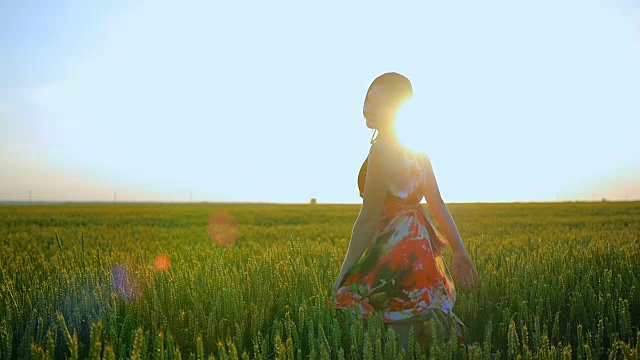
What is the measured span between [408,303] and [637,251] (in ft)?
13.2

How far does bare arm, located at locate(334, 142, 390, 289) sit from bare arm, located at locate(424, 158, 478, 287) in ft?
1.34

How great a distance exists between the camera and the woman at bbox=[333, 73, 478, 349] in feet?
9.02

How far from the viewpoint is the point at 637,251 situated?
5.41 meters

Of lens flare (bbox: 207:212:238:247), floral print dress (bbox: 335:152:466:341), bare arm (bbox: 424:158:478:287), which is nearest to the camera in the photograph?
floral print dress (bbox: 335:152:466:341)

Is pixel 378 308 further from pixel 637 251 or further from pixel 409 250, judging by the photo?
pixel 637 251

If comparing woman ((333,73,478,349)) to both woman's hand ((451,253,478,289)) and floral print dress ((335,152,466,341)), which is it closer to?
floral print dress ((335,152,466,341))

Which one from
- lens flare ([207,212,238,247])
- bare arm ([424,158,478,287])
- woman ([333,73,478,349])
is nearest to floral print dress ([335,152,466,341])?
woman ([333,73,478,349])

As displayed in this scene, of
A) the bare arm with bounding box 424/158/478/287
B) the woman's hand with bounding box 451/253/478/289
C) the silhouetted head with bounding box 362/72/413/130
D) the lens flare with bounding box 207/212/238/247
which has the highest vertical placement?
the silhouetted head with bounding box 362/72/413/130

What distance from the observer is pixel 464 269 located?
3.18 metres

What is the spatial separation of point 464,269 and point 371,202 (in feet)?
2.84

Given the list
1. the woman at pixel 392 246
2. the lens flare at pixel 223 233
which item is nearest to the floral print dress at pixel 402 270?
the woman at pixel 392 246

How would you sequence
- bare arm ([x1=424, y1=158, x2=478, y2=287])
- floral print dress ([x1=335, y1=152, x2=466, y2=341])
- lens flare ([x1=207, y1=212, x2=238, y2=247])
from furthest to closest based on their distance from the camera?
lens flare ([x1=207, y1=212, x2=238, y2=247]) → bare arm ([x1=424, y1=158, x2=478, y2=287]) → floral print dress ([x1=335, y1=152, x2=466, y2=341])

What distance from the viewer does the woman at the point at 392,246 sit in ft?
9.02

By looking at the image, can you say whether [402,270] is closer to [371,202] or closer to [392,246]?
[392,246]
